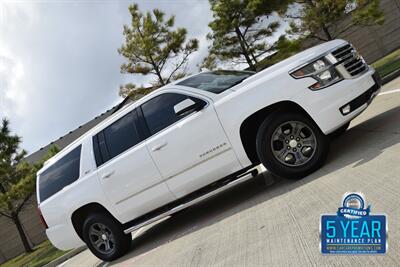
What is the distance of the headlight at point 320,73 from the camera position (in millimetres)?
5805

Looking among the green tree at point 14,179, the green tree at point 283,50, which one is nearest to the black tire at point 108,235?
the green tree at point 14,179

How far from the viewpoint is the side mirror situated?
238 inches

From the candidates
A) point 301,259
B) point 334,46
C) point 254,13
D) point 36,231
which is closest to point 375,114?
point 334,46

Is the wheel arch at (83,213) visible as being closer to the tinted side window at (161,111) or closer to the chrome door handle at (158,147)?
the chrome door handle at (158,147)

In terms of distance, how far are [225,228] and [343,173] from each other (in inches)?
59.7

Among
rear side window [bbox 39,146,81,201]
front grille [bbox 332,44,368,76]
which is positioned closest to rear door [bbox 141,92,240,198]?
rear side window [bbox 39,146,81,201]

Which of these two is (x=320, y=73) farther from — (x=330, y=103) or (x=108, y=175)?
(x=108, y=175)

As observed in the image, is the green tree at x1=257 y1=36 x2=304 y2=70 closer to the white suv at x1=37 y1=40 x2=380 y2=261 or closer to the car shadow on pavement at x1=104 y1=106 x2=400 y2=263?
the car shadow on pavement at x1=104 y1=106 x2=400 y2=263

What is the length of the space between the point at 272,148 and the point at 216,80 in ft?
4.94

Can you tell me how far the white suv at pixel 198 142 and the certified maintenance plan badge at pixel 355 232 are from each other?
217cm

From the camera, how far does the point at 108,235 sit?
24.5 feet

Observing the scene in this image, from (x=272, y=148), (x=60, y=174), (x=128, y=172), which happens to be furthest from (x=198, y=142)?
(x=60, y=174)

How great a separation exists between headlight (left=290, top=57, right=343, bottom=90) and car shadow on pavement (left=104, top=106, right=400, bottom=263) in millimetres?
985

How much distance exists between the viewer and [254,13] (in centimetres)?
2373
